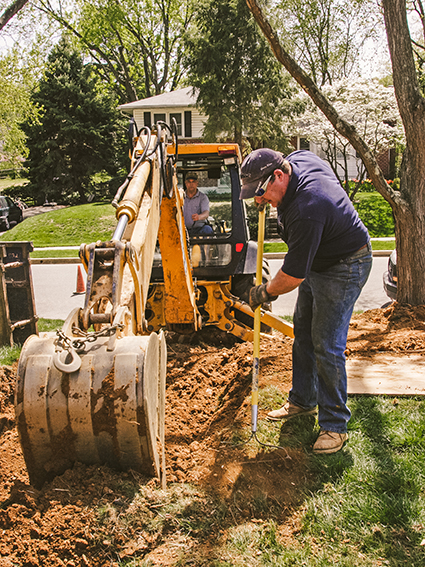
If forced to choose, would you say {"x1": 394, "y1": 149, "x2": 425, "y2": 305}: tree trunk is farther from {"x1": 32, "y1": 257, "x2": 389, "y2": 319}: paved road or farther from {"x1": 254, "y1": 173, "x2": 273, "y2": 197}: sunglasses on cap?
{"x1": 254, "y1": 173, "x2": 273, "y2": 197}: sunglasses on cap

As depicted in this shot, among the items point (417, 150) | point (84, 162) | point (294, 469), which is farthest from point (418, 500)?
point (84, 162)

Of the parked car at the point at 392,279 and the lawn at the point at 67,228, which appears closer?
the parked car at the point at 392,279

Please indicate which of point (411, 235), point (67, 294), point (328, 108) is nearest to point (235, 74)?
point (67, 294)

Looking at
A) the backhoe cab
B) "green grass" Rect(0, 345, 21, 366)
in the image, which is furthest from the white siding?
the backhoe cab

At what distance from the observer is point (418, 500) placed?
9.87 feet

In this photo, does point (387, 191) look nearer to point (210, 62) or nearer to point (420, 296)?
point (420, 296)

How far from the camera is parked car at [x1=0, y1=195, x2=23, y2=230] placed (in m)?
23.4

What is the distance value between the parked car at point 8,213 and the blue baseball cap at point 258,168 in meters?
22.2

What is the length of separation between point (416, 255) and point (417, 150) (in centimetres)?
133

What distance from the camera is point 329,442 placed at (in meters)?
3.56

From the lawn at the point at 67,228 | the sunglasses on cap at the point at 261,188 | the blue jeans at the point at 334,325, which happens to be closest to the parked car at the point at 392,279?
the blue jeans at the point at 334,325

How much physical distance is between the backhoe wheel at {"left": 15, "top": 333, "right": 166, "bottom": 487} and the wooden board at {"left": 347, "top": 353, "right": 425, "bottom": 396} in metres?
2.25

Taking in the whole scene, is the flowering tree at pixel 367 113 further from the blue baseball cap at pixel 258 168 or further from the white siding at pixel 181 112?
the blue baseball cap at pixel 258 168

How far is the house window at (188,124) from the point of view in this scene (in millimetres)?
30484
